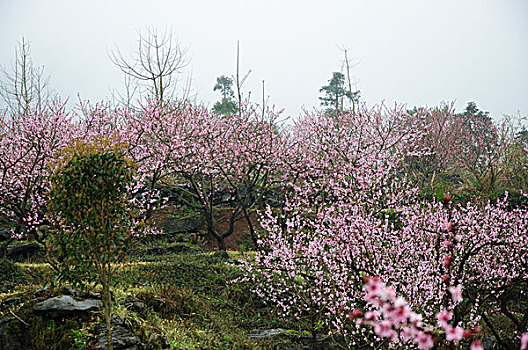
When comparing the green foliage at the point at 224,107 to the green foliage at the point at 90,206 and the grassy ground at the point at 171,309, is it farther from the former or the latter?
the green foliage at the point at 90,206

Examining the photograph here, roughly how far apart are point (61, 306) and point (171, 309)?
202 cm

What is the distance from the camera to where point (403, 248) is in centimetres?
689

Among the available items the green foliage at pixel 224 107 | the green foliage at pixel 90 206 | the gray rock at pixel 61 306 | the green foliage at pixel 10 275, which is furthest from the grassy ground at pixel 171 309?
the green foliage at pixel 224 107

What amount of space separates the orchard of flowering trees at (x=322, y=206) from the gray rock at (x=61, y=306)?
2.87 feet

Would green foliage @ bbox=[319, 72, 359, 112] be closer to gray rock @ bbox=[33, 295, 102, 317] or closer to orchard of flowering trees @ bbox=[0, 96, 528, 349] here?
orchard of flowering trees @ bbox=[0, 96, 528, 349]

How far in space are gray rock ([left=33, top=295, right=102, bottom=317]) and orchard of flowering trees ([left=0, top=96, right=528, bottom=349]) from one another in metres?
0.88

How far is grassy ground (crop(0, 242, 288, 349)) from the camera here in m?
5.73

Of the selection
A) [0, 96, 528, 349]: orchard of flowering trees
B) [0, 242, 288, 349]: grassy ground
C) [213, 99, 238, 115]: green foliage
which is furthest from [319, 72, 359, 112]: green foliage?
[0, 242, 288, 349]: grassy ground

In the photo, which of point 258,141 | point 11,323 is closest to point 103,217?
point 11,323

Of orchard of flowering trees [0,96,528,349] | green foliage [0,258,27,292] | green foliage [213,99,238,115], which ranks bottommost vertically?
green foliage [0,258,27,292]

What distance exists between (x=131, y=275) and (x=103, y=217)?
4253 mm

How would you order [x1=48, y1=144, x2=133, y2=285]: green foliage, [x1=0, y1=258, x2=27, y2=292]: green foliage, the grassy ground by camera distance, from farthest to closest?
[x1=0, y1=258, x2=27, y2=292]: green foliage < the grassy ground < [x1=48, y1=144, x2=133, y2=285]: green foliage

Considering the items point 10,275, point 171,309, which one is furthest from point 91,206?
point 10,275

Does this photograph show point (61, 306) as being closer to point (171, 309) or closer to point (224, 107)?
point (171, 309)
